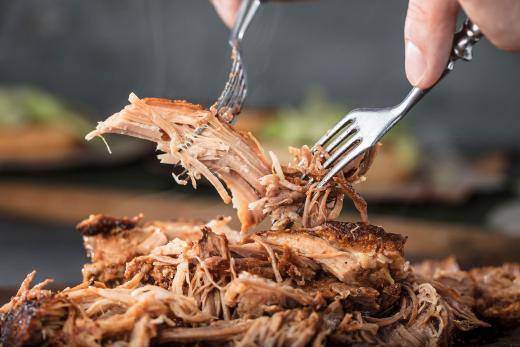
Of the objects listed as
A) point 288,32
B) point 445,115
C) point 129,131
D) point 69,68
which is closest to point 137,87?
point 69,68

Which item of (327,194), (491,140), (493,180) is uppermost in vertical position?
(491,140)

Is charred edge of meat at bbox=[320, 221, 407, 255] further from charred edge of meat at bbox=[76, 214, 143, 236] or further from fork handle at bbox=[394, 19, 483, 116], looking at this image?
charred edge of meat at bbox=[76, 214, 143, 236]

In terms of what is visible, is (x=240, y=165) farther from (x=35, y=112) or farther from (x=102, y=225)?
(x=35, y=112)

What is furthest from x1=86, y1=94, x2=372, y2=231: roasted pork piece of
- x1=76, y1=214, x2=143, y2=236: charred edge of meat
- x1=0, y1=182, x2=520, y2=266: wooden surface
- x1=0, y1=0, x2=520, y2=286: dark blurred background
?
x1=0, y1=0, x2=520, y2=286: dark blurred background

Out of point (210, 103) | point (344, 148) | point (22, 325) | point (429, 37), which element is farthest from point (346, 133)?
point (210, 103)

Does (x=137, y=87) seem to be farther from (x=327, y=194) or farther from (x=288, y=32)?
(x=327, y=194)

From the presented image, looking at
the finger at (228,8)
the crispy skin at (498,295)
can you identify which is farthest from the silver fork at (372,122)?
the finger at (228,8)

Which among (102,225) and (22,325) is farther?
(102,225)

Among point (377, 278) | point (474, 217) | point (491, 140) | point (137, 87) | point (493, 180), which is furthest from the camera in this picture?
point (137, 87)
